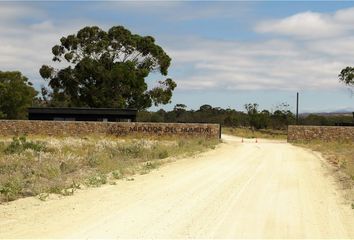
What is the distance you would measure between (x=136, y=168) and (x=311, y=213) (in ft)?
31.9

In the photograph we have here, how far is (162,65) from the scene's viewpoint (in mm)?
66000

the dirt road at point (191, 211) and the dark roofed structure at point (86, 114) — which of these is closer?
the dirt road at point (191, 211)

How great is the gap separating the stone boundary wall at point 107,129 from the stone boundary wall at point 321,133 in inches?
260

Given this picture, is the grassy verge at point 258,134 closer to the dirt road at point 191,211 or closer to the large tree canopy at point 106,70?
the large tree canopy at point 106,70

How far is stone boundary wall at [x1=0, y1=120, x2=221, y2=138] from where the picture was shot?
159ft

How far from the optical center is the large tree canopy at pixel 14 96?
77600 millimetres

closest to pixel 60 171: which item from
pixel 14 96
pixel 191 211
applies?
pixel 191 211

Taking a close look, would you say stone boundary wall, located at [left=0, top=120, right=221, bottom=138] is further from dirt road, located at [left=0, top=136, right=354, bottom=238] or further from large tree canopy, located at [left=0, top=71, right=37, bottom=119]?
dirt road, located at [left=0, top=136, right=354, bottom=238]

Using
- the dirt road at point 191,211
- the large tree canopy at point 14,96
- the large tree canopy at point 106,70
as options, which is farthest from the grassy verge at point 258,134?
the dirt road at point 191,211

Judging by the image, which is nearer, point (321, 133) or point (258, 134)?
point (321, 133)

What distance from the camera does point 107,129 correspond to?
50.2 meters

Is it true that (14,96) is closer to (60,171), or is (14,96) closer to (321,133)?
(321,133)

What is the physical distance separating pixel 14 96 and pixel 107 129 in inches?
1287

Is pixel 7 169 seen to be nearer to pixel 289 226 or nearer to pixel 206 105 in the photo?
pixel 289 226
